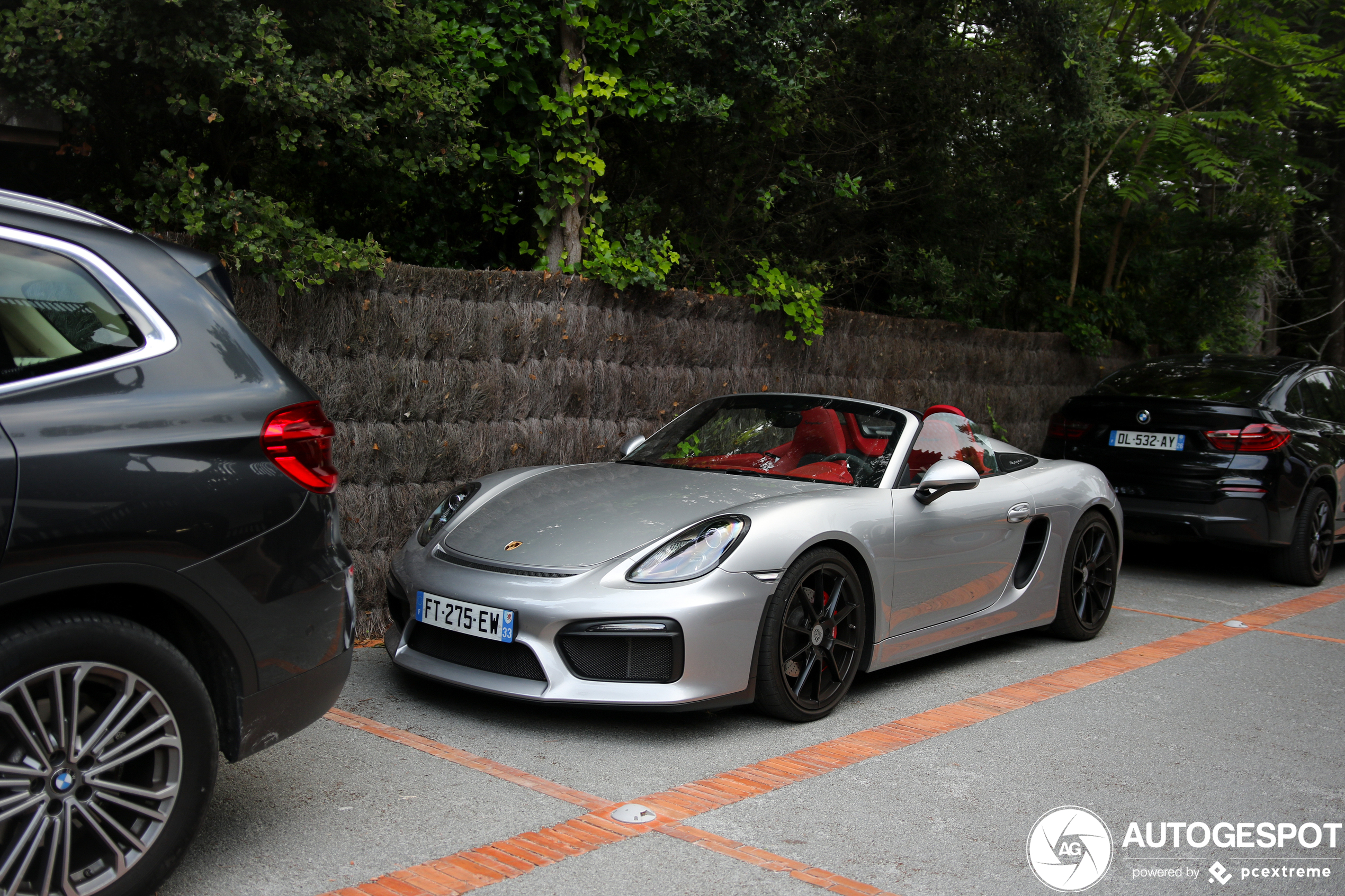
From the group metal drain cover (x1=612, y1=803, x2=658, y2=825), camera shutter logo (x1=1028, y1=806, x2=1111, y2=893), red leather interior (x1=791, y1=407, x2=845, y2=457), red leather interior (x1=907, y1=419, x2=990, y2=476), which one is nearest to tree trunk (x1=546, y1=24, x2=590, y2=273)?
red leather interior (x1=791, y1=407, x2=845, y2=457)

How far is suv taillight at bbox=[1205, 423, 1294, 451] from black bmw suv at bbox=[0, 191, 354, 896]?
691cm

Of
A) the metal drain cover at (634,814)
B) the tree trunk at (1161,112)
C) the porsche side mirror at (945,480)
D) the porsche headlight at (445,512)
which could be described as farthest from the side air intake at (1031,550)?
the tree trunk at (1161,112)

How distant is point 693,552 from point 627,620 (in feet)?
1.24

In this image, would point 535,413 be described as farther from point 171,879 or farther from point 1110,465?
point 1110,465

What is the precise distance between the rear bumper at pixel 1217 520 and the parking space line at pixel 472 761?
5.92 meters

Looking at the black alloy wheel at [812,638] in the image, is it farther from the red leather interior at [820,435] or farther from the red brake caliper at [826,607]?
the red leather interior at [820,435]

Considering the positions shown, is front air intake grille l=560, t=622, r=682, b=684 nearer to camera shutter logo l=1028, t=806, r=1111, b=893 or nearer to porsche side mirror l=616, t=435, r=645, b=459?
camera shutter logo l=1028, t=806, r=1111, b=893

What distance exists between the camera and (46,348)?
99.0 inches

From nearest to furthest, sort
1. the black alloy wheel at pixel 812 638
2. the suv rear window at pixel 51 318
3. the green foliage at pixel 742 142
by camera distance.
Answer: the suv rear window at pixel 51 318
the black alloy wheel at pixel 812 638
the green foliage at pixel 742 142

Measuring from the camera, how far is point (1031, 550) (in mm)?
5645

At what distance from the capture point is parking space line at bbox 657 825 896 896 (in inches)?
114

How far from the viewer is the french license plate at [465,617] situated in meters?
3.94

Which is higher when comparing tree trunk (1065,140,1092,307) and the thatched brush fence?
tree trunk (1065,140,1092,307)

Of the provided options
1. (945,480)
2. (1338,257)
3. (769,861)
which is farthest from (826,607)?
(1338,257)
